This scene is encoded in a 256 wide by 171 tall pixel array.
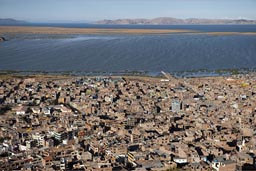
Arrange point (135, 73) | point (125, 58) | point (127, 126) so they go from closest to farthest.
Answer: point (127, 126), point (135, 73), point (125, 58)

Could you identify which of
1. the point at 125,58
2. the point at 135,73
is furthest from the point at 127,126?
the point at 125,58

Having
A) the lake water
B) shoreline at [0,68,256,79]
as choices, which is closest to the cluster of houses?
shoreline at [0,68,256,79]

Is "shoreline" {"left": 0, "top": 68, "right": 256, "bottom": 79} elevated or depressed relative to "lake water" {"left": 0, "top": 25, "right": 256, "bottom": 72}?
depressed

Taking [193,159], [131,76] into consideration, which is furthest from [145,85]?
[193,159]

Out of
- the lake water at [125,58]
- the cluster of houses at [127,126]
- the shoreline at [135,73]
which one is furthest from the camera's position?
the lake water at [125,58]

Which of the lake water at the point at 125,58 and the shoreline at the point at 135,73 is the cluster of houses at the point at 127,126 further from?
the lake water at the point at 125,58

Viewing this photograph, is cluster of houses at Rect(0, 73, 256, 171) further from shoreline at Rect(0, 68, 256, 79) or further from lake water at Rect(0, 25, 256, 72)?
lake water at Rect(0, 25, 256, 72)

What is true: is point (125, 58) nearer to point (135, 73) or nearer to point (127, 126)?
point (135, 73)

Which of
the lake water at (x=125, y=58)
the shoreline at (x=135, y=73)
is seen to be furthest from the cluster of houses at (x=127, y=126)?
the lake water at (x=125, y=58)
